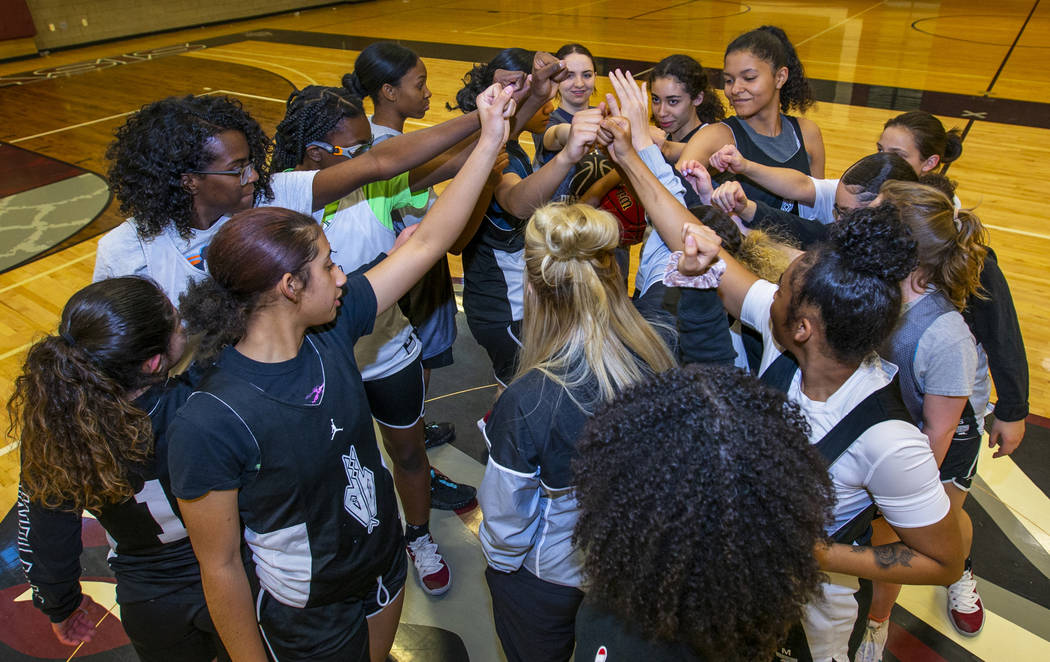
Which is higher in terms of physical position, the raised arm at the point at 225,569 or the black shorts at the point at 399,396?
the raised arm at the point at 225,569

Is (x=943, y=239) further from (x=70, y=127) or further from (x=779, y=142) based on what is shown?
(x=70, y=127)

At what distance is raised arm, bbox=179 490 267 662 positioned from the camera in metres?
1.38

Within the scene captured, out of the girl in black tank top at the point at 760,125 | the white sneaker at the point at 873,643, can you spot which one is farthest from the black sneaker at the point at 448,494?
the girl in black tank top at the point at 760,125

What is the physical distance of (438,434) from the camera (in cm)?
335

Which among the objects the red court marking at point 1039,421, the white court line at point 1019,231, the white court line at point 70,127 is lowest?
the red court marking at point 1039,421

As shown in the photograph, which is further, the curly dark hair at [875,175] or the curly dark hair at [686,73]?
the curly dark hair at [686,73]

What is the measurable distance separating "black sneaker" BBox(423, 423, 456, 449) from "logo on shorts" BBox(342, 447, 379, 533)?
1.63 metres

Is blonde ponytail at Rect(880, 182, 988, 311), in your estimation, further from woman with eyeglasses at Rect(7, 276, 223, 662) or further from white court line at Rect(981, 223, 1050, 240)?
white court line at Rect(981, 223, 1050, 240)

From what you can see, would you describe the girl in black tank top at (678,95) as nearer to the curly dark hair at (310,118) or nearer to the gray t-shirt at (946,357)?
the curly dark hair at (310,118)

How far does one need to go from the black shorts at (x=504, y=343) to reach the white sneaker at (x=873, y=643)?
144 centimetres

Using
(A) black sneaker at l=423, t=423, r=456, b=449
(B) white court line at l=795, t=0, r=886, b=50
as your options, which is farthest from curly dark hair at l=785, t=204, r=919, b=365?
(B) white court line at l=795, t=0, r=886, b=50

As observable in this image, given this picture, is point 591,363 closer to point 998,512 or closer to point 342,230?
point 342,230

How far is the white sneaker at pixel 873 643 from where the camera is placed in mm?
2158

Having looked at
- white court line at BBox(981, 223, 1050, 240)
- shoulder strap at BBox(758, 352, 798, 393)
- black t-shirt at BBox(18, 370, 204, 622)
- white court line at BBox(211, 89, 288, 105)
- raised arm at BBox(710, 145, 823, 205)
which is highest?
raised arm at BBox(710, 145, 823, 205)
